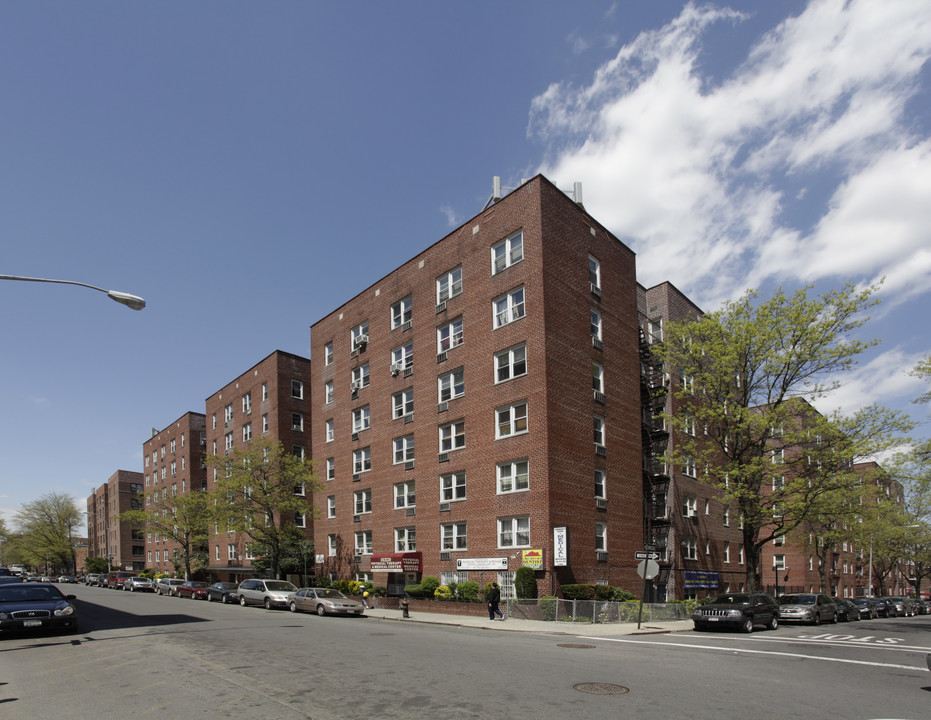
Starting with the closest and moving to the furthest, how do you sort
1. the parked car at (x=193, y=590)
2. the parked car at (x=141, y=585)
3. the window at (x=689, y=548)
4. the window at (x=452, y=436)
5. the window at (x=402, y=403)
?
the window at (x=452, y=436), the window at (x=402, y=403), the window at (x=689, y=548), the parked car at (x=193, y=590), the parked car at (x=141, y=585)

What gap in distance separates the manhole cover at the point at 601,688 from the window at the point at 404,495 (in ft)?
81.9

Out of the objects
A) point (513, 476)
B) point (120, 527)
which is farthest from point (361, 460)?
point (120, 527)

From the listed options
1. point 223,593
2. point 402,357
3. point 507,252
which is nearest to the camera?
Result: point 507,252

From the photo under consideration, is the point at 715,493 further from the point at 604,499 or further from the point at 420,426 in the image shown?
the point at 420,426

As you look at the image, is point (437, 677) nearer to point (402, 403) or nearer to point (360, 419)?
point (402, 403)

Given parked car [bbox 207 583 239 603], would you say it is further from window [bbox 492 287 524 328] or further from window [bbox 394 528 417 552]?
window [bbox 492 287 524 328]

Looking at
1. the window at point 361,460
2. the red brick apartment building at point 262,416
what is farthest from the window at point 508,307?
the red brick apartment building at point 262,416

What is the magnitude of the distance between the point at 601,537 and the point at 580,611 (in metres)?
5.64

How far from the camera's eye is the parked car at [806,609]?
2759 cm

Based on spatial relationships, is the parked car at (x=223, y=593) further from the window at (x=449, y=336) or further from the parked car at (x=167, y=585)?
the window at (x=449, y=336)

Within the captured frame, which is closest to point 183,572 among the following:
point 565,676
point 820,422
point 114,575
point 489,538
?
point 114,575

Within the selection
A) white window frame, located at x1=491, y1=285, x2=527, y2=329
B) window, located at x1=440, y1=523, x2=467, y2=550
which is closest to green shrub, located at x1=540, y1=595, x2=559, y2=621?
window, located at x1=440, y1=523, x2=467, y2=550

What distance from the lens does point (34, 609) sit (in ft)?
54.4

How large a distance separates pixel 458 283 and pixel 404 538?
1383cm
